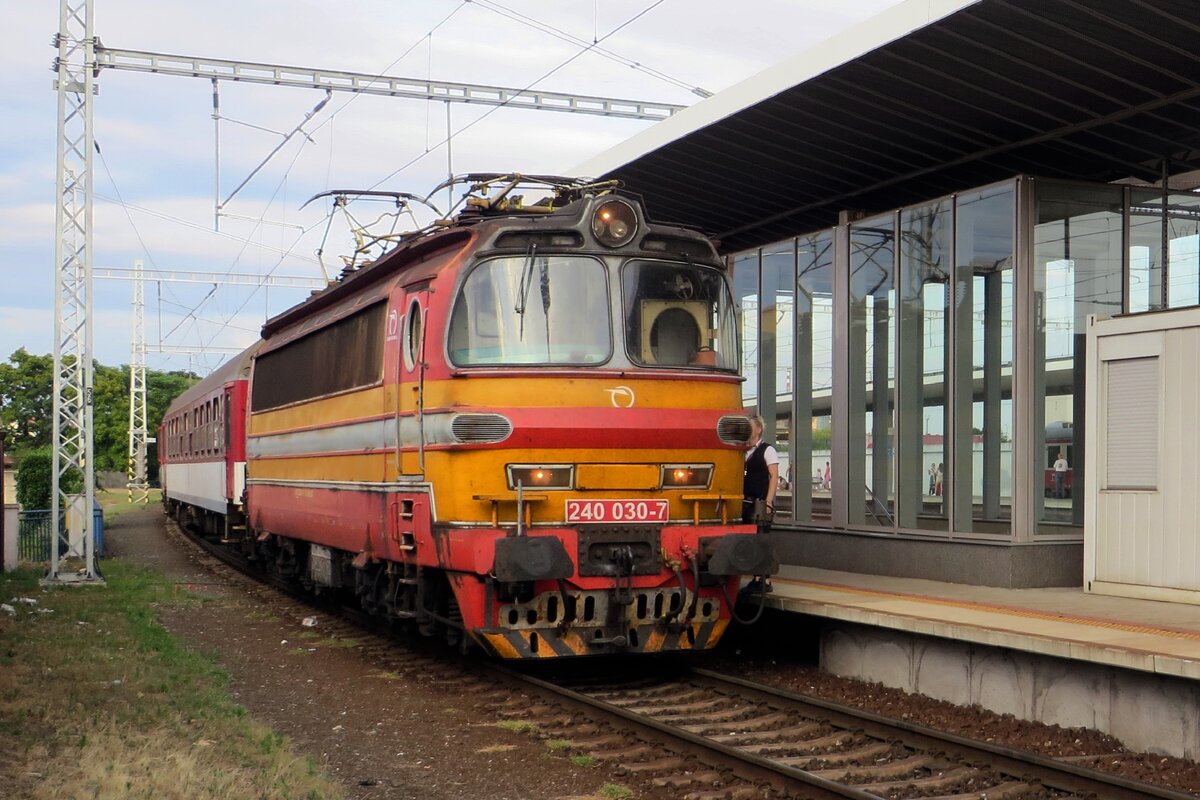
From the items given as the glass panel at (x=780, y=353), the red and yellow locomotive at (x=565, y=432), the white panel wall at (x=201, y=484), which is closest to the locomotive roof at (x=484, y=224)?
the red and yellow locomotive at (x=565, y=432)

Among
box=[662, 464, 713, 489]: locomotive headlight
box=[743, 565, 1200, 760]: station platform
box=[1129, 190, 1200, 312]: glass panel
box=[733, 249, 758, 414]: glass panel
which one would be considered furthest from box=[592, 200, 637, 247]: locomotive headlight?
box=[733, 249, 758, 414]: glass panel

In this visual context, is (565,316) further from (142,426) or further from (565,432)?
(142,426)

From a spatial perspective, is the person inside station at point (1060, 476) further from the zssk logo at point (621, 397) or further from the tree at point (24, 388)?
the tree at point (24, 388)

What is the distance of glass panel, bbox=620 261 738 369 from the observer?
1022 cm

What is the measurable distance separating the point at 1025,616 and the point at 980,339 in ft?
11.9

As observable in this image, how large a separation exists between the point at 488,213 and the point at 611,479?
2366 mm

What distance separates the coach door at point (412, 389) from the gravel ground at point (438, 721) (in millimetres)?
1845

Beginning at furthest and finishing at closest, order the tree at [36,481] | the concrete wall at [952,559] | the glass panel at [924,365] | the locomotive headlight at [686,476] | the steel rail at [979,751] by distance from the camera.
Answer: the tree at [36,481] → the glass panel at [924,365] → the concrete wall at [952,559] → the locomotive headlight at [686,476] → the steel rail at [979,751]

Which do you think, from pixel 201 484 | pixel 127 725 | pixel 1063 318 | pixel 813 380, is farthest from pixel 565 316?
pixel 201 484

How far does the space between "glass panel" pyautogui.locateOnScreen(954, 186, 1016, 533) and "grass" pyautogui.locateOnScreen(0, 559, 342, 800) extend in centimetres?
682

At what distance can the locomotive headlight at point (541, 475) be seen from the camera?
963 cm

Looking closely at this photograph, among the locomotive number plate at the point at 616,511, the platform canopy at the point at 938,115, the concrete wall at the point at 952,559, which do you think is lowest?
the concrete wall at the point at 952,559

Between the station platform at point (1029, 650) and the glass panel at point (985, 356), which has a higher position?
the glass panel at point (985, 356)

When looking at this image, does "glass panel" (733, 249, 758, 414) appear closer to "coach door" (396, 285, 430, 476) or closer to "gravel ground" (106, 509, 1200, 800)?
"gravel ground" (106, 509, 1200, 800)
